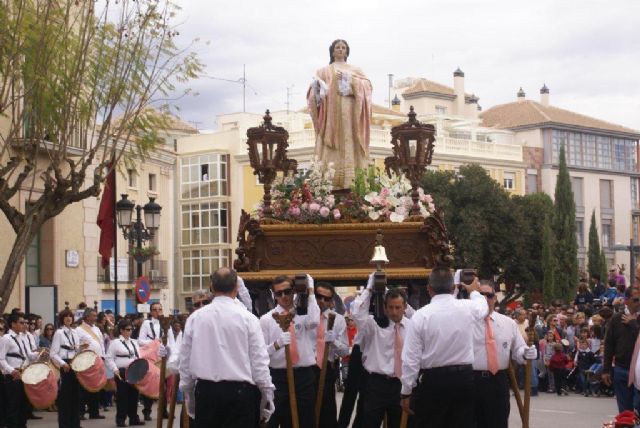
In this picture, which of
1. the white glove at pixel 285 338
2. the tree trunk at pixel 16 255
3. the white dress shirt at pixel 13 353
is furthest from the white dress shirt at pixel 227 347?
the tree trunk at pixel 16 255

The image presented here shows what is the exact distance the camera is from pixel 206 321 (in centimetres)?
1105

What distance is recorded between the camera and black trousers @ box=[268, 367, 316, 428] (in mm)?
13609

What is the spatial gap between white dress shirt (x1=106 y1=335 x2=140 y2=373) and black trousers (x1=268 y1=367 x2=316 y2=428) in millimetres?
9218

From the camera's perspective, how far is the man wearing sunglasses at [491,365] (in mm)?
12570

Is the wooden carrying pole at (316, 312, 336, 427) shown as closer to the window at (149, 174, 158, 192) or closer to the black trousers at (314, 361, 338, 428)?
the black trousers at (314, 361, 338, 428)

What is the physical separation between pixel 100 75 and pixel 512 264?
45782 millimetres

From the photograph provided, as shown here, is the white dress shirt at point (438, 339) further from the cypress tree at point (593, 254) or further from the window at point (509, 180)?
the window at point (509, 180)

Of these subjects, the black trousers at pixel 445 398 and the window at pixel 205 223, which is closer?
the black trousers at pixel 445 398

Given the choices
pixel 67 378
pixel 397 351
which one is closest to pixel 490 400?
pixel 397 351

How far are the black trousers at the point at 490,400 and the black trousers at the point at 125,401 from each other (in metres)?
9.92

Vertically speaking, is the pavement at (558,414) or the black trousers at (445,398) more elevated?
the black trousers at (445,398)

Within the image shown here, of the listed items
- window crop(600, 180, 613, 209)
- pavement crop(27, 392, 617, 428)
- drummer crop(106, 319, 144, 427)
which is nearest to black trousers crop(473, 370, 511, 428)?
pavement crop(27, 392, 617, 428)

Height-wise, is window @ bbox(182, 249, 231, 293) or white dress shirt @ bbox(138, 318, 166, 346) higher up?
window @ bbox(182, 249, 231, 293)

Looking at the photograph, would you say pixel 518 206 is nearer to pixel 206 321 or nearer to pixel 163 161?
pixel 163 161
